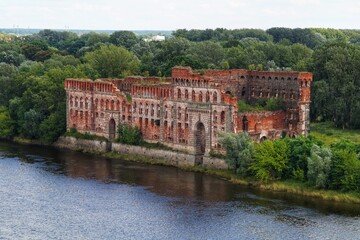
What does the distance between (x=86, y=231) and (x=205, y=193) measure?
18102 millimetres

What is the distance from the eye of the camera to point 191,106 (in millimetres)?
99750

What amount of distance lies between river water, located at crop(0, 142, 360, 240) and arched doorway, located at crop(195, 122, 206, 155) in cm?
449

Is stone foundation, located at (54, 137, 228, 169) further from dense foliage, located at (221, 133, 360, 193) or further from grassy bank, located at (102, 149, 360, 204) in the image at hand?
dense foliage, located at (221, 133, 360, 193)

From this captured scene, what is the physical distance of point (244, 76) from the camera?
111m

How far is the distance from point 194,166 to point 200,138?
13.6 ft

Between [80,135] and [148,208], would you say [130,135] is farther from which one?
[148,208]

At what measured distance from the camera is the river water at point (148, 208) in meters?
70.9

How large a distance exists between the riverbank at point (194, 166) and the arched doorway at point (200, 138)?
2.02 m

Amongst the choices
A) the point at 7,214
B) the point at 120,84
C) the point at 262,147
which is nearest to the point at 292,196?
the point at 262,147

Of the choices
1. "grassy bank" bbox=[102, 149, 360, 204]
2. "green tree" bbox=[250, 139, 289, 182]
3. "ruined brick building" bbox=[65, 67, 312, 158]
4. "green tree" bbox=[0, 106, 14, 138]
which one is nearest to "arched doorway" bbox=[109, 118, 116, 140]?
"ruined brick building" bbox=[65, 67, 312, 158]

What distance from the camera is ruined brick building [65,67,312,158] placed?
97.0 m

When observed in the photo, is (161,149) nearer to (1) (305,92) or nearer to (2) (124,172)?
(2) (124,172)

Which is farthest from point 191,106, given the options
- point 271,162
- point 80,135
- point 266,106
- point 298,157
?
point 80,135

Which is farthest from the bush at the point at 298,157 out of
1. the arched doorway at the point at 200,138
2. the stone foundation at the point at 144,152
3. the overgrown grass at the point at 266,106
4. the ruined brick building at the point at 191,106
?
the arched doorway at the point at 200,138
